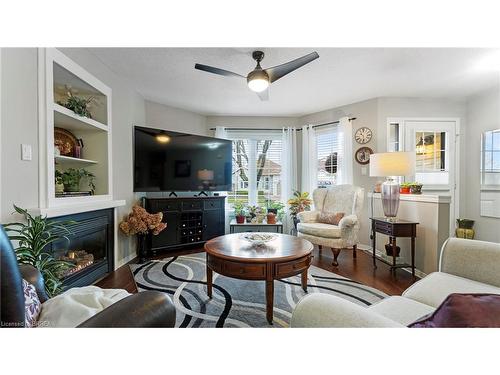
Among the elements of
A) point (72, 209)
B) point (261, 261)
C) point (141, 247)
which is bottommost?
point (141, 247)

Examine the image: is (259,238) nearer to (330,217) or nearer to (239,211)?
(330,217)

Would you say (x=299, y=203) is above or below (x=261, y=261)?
above

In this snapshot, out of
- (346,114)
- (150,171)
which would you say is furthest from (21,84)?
(346,114)

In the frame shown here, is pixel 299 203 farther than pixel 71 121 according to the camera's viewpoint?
Yes

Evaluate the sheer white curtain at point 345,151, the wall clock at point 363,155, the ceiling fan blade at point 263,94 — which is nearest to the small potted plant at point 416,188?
the wall clock at point 363,155

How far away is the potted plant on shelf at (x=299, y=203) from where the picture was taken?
4.11m

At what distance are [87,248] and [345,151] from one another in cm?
384

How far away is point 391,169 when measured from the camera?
269cm

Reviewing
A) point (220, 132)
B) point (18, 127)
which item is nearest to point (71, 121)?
point (18, 127)

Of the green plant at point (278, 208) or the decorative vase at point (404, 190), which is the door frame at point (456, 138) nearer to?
the decorative vase at point (404, 190)

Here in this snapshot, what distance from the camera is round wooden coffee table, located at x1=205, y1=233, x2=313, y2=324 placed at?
1.63m
